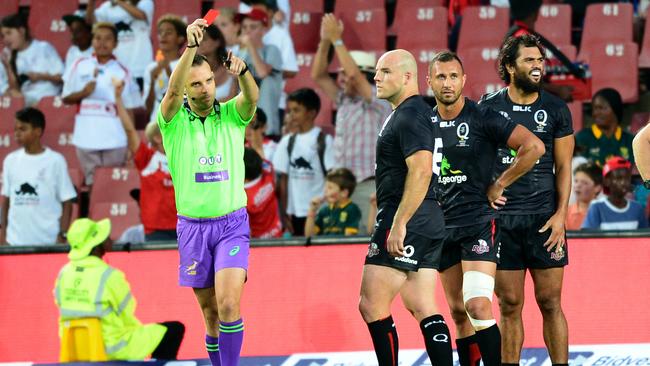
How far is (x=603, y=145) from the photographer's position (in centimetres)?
1142

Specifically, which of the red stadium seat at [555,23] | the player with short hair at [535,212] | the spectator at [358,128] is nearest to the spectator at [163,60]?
the spectator at [358,128]

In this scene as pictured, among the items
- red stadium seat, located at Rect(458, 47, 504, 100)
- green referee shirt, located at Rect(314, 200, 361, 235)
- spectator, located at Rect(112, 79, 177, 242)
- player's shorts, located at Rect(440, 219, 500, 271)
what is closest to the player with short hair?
player's shorts, located at Rect(440, 219, 500, 271)

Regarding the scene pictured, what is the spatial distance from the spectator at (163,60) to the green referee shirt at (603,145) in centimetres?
416

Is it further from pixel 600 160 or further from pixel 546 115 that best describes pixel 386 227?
pixel 600 160

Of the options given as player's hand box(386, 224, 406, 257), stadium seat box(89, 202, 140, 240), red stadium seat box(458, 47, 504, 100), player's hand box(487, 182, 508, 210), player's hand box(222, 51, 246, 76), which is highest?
player's hand box(222, 51, 246, 76)

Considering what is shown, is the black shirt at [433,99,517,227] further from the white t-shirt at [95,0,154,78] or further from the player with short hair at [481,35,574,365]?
the white t-shirt at [95,0,154,78]

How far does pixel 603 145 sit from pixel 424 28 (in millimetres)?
3119

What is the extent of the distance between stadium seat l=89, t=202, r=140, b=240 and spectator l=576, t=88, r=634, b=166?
4429mm

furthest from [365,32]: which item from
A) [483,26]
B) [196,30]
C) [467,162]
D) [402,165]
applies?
[402,165]

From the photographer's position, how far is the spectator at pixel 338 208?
10.4 meters

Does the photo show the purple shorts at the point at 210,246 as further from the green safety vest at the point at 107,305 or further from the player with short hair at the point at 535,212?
the player with short hair at the point at 535,212

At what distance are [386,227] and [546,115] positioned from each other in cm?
152

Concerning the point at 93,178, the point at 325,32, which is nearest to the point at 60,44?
the point at 93,178

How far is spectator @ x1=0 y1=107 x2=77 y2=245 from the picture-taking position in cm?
1189
